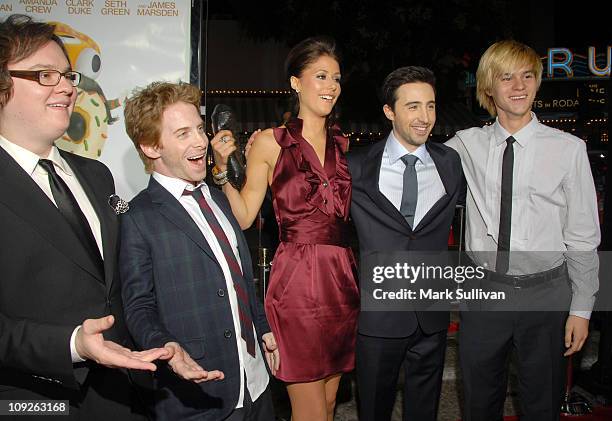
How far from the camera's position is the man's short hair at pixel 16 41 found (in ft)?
5.90

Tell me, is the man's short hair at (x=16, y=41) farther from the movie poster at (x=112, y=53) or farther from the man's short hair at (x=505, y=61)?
the man's short hair at (x=505, y=61)

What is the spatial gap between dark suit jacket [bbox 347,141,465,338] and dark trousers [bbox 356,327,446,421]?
0.21ft

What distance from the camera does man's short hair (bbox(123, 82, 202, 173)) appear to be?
2.12 metres

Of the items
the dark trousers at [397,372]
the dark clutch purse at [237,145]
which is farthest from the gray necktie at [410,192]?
the dark clutch purse at [237,145]

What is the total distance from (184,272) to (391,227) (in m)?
1.15

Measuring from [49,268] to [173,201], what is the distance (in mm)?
524

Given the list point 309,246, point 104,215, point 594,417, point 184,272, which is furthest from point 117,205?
point 594,417

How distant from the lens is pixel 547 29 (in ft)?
51.1

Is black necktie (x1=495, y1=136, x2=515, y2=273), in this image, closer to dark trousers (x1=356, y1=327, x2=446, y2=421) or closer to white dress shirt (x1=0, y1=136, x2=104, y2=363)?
dark trousers (x1=356, y1=327, x2=446, y2=421)

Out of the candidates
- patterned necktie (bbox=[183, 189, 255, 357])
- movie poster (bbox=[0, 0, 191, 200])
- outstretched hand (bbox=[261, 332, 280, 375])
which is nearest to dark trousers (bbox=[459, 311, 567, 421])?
outstretched hand (bbox=[261, 332, 280, 375])

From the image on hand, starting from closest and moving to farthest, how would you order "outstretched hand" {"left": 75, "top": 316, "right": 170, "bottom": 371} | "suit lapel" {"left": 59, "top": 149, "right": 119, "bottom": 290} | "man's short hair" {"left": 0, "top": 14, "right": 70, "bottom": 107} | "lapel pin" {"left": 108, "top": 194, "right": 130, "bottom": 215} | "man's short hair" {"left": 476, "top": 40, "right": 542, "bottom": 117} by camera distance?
1. "outstretched hand" {"left": 75, "top": 316, "right": 170, "bottom": 371}
2. "man's short hair" {"left": 0, "top": 14, "right": 70, "bottom": 107}
3. "suit lapel" {"left": 59, "top": 149, "right": 119, "bottom": 290}
4. "lapel pin" {"left": 108, "top": 194, "right": 130, "bottom": 215}
5. "man's short hair" {"left": 476, "top": 40, "right": 542, "bottom": 117}

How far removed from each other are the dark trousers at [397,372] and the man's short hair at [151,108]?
1473 millimetres

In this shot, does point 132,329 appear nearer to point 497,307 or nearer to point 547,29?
point 497,307
